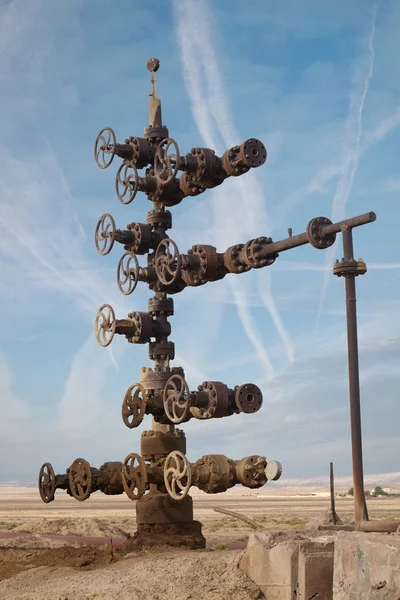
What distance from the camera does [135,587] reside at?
9906 millimetres

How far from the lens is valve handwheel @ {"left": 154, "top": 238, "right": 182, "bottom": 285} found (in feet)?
46.8

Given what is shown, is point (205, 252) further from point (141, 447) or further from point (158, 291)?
point (141, 447)

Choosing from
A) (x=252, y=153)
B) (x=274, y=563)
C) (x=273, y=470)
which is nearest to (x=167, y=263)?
(x=252, y=153)

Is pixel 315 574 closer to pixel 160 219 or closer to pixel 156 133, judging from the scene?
pixel 160 219

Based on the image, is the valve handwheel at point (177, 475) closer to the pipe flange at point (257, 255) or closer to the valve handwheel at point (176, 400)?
the valve handwheel at point (176, 400)

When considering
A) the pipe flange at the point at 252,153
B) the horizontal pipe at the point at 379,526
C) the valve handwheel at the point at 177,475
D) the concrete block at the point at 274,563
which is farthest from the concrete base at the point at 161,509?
the pipe flange at the point at 252,153

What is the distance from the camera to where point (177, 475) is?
43.1ft

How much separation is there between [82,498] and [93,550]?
4.21ft

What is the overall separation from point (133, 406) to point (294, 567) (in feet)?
20.4

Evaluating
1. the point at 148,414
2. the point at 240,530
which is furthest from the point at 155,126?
the point at 240,530

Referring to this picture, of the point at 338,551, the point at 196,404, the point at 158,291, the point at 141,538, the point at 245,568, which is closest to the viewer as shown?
the point at 338,551

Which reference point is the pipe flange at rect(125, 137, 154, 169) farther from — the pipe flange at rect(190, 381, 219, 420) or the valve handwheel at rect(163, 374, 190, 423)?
the pipe flange at rect(190, 381, 219, 420)

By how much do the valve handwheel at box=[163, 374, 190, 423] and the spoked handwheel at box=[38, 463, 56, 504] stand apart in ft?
10.8

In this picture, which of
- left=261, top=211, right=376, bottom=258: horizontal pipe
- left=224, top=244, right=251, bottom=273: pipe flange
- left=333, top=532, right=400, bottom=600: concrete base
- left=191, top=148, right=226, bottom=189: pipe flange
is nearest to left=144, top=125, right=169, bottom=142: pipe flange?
left=191, top=148, right=226, bottom=189: pipe flange
